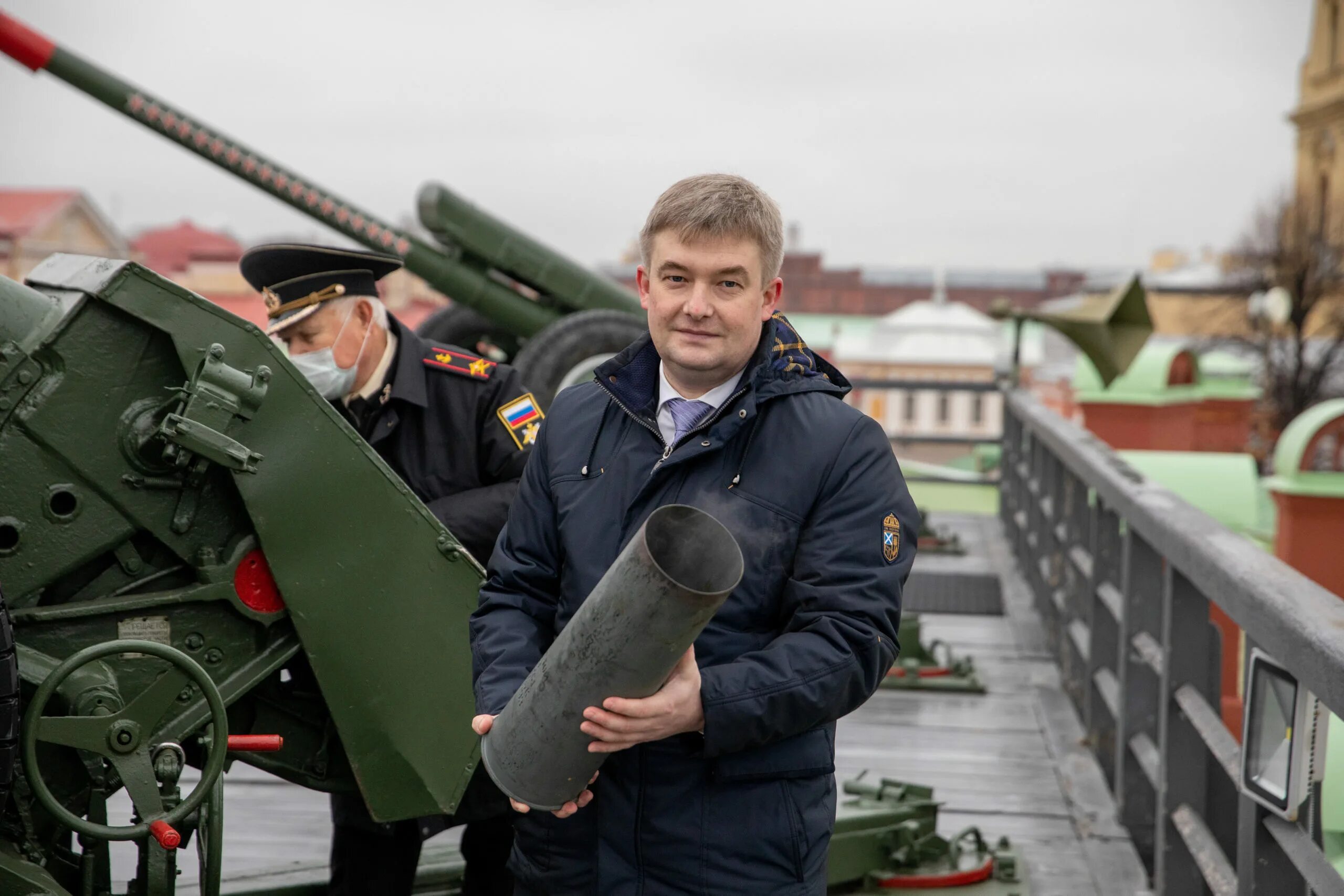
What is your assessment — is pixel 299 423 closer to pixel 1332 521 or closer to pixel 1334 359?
pixel 1332 521

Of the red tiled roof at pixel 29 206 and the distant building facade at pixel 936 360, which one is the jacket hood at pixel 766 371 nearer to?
the red tiled roof at pixel 29 206

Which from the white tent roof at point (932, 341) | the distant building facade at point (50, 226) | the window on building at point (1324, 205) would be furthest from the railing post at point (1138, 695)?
the window on building at point (1324, 205)

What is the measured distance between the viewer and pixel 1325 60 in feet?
170

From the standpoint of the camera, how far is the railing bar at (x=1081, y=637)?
5.51 m

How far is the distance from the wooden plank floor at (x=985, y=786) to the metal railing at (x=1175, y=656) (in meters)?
0.12

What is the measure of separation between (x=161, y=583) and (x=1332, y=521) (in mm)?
9187

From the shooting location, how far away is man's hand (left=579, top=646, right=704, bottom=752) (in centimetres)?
199

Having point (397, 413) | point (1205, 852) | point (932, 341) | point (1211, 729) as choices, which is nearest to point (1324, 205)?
point (932, 341)

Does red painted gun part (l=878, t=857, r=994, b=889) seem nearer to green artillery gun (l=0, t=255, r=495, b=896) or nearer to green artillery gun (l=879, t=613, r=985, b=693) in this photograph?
green artillery gun (l=0, t=255, r=495, b=896)

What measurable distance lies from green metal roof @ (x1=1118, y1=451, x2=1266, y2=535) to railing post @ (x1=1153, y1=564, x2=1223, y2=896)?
6286mm

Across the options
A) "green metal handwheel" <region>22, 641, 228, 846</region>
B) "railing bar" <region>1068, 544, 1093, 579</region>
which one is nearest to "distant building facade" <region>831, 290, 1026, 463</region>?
"railing bar" <region>1068, 544, 1093, 579</region>

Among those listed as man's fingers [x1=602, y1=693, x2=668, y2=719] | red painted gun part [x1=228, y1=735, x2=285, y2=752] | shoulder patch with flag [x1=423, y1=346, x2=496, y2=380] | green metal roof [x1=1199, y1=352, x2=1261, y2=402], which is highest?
shoulder patch with flag [x1=423, y1=346, x2=496, y2=380]

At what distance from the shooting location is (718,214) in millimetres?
2182

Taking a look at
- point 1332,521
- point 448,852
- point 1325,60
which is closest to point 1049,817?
point 448,852
